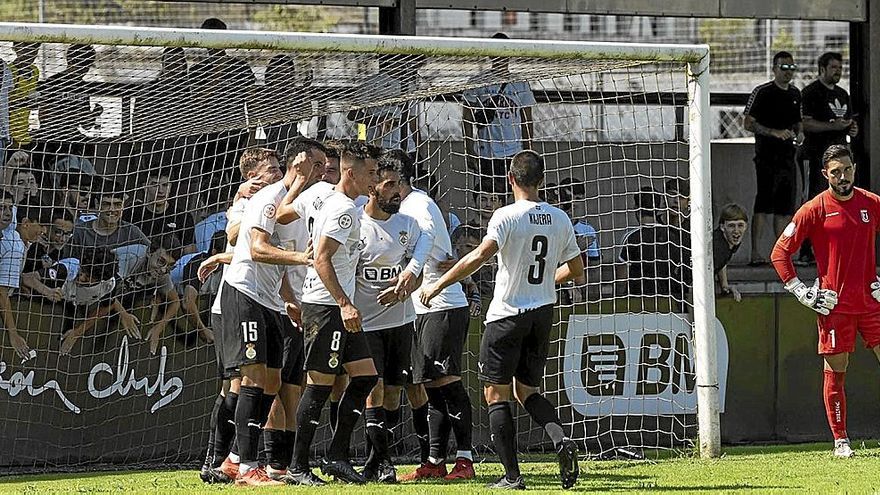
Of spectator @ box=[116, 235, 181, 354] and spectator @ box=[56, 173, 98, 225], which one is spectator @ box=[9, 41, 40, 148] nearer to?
spectator @ box=[56, 173, 98, 225]

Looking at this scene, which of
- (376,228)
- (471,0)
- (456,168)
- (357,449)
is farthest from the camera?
(471,0)

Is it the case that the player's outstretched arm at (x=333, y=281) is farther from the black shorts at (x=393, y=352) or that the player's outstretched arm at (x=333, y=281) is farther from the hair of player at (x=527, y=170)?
the hair of player at (x=527, y=170)

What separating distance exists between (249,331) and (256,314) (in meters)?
0.14

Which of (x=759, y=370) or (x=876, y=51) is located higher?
(x=876, y=51)

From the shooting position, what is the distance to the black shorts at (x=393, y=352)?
9531 mm

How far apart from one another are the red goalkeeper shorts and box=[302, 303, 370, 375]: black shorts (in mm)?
4088

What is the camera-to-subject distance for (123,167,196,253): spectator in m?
12.2

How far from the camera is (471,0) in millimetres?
13703

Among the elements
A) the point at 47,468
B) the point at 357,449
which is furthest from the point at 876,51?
the point at 47,468

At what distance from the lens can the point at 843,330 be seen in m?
11.0

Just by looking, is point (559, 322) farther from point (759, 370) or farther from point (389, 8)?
point (389, 8)

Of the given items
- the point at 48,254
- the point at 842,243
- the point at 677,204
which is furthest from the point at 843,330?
the point at 48,254

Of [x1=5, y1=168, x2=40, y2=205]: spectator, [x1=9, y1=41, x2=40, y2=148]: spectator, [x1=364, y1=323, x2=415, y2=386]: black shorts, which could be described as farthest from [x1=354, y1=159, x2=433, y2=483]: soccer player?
[x1=5, y1=168, x2=40, y2=205]: spectator

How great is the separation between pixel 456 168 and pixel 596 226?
4.75 ft
